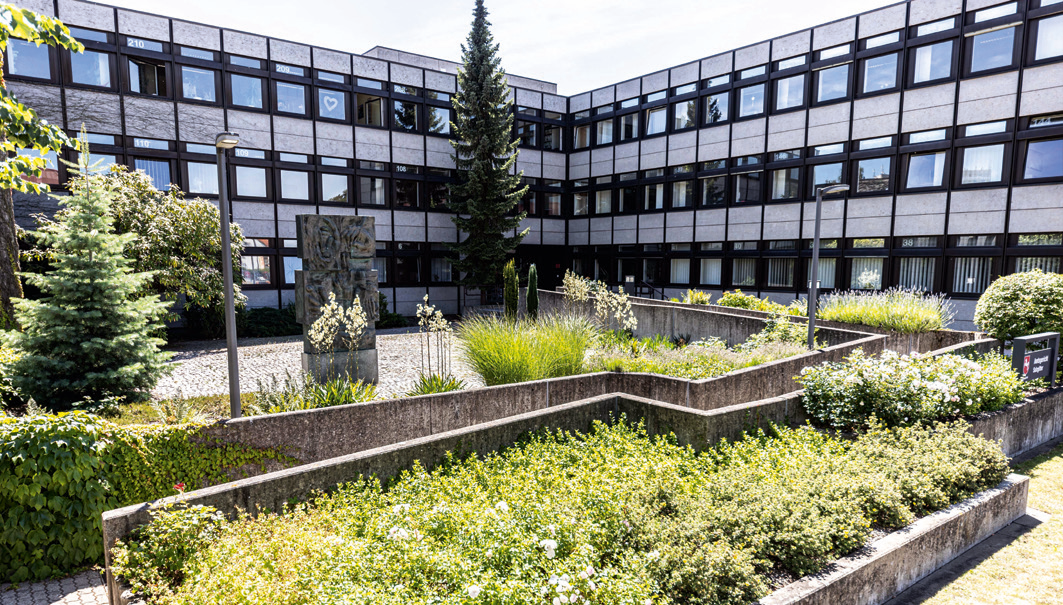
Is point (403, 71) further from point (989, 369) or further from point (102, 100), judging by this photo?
point (989, 369)

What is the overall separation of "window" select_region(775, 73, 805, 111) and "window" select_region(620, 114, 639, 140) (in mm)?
7008

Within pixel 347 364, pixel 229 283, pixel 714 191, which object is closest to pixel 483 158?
pixel 714 191

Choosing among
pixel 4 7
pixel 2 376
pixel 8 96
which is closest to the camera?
pixel 4 7

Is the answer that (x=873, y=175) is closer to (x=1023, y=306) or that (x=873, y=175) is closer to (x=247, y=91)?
(x=1023, y=306)

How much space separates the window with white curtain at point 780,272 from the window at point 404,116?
17.0 metres

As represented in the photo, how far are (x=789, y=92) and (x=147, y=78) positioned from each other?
24.2m

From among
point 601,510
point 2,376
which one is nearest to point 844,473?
point 601,510

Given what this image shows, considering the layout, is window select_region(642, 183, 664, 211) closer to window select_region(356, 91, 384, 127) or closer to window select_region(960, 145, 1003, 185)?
window select_region(960, 145, 1003, 185)

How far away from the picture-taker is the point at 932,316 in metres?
12.7

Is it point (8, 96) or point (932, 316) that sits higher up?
point (8, 96)

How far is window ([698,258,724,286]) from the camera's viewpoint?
25.0 m

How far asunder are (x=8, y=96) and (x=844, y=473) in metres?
9.80

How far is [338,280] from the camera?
448 inches

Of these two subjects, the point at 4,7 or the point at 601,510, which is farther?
the point at 4,7
